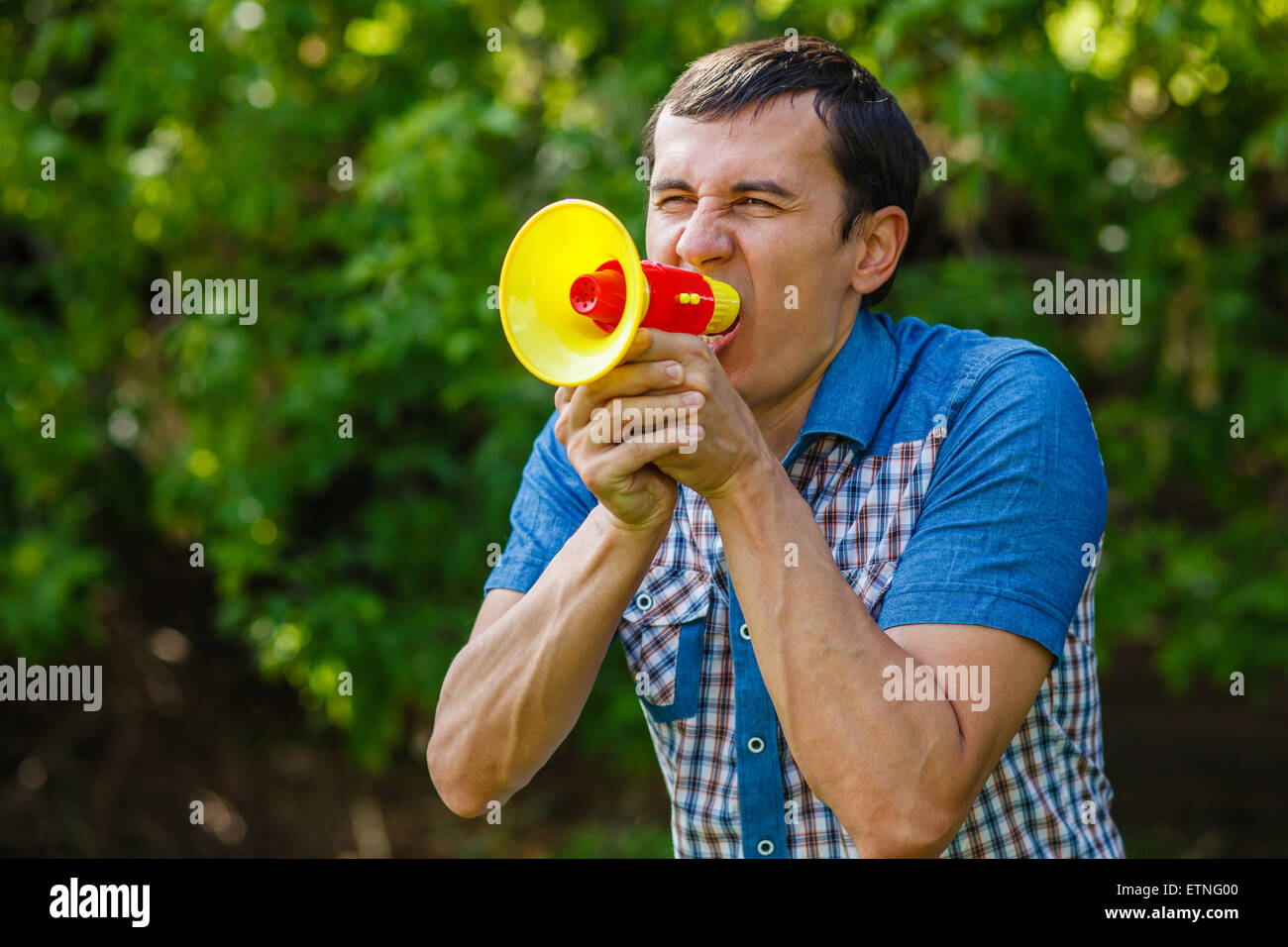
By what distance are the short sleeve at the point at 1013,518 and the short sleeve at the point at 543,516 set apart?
0.61 m

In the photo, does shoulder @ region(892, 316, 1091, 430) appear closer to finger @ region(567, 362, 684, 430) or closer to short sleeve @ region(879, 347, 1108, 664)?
short sleeve @ region(879, 347, 1108, 664)

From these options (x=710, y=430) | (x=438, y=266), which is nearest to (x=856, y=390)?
(x=710, y=430)

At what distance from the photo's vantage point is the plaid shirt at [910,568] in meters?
1.82

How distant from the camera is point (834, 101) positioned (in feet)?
7.00

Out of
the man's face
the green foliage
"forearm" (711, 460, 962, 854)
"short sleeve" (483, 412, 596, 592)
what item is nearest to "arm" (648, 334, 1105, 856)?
"forearm" (711, 460, 962, 854)

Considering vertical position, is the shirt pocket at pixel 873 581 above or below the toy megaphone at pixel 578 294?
below

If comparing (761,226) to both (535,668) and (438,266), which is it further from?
(438,266)

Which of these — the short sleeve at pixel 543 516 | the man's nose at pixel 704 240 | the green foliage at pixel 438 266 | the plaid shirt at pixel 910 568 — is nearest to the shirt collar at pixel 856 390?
the plaid shirt at pixel 910 568

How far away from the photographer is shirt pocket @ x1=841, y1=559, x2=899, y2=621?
1980 mm

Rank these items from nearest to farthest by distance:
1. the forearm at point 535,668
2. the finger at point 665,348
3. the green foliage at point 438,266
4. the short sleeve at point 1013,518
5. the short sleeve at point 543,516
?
the finger at point 665,348, the short sleeve at point 1013,518, the forearm at point 535,668, the short sleeve at point 543,516, the green foliage at point 438,266

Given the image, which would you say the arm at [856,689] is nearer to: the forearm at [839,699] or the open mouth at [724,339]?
the forearm at [839,699]

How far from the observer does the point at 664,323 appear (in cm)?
175

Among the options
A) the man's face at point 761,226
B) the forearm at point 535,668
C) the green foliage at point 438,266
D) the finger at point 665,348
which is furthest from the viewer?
the green foliage at point 438,266

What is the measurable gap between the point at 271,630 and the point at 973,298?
264 cm
